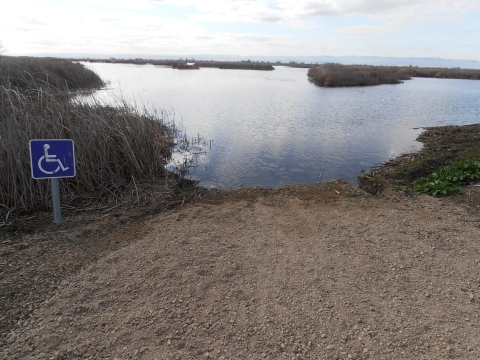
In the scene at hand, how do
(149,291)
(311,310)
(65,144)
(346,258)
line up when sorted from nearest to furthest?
(311,310) < (149,291) < (346,258) < (65,144)

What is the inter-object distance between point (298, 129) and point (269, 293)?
39.9ft

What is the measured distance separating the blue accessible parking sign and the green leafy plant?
623cm

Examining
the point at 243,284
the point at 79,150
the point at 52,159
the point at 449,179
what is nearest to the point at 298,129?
the point at 449,179

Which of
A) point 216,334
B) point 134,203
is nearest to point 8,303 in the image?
point 216,334

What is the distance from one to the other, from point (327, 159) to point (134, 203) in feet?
22.4

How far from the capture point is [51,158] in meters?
4.48

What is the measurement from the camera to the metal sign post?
4328 mm

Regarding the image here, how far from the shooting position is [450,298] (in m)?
3.47

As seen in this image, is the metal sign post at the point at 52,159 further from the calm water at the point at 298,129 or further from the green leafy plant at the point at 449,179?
the green leafy plant at the point at 449,179

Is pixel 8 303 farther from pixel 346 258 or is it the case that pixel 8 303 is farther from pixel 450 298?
pixel 450 298

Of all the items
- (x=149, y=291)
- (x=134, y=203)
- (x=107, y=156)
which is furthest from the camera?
(x=107, y=156)

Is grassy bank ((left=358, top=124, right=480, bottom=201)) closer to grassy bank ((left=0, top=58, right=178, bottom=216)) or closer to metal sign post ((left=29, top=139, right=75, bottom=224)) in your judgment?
grassy bank ((left=0, top=58, right=178, bottom=216))

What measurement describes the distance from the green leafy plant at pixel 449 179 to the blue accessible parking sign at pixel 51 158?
20.5ft

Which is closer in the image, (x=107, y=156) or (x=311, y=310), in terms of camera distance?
(x=311, y=310)
